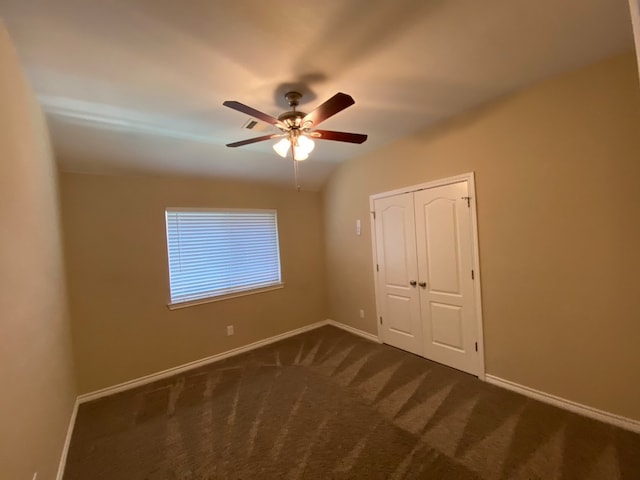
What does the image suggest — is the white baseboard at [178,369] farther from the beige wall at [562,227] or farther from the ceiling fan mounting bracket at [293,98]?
the ceiling fan mounting bracket at [293,98]

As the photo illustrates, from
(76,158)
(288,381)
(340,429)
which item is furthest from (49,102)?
(340,429)

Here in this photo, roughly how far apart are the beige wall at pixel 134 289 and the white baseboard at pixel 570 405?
2.88 m

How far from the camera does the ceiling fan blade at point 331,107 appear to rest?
161cm

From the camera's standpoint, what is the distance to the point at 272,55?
1.75 metres

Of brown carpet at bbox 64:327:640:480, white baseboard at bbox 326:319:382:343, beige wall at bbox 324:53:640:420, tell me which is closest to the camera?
brown carpet at bbox 64:327:640:480

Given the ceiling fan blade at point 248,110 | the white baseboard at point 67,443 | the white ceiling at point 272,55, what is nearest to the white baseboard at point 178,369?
the white baseboard at point 67,443

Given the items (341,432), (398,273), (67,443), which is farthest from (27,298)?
(398,273)

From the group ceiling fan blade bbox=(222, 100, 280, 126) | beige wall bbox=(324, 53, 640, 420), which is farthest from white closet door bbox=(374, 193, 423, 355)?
ceiling fan blade bbox=(222, 100, 280, 126)

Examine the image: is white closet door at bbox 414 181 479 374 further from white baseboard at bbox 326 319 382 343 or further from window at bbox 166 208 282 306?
window at bbox 166 208 282 306

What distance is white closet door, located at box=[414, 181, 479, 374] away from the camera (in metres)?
2.86

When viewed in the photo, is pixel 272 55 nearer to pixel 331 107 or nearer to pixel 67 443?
pixel 331 107

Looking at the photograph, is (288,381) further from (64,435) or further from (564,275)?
(564,275)

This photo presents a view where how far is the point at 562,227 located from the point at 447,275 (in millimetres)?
1087

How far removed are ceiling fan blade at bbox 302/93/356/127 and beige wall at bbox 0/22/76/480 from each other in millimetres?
1610
